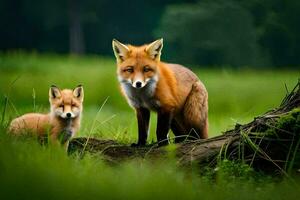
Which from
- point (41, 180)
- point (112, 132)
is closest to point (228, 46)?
point (112, 132)

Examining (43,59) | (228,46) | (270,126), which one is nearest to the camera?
(270,126)

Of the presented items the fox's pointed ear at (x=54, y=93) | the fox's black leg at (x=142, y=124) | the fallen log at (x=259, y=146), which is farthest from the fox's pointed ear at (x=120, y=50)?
the fallen log at (x=259, y=146)

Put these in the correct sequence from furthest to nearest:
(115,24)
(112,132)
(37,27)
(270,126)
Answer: (115,24) → (37,27) → (112,132) → (270,126)

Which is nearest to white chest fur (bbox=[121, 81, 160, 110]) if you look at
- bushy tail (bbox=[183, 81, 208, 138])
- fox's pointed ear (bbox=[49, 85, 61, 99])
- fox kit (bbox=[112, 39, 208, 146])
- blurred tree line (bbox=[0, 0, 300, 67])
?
fox kit (bbox=[112, 39, 208, 146])

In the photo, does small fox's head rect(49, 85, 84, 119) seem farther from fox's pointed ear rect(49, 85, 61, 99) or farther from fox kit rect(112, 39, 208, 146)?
fox kit rect(112, 39, 208, 146)

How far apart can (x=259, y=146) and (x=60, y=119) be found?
1671mm

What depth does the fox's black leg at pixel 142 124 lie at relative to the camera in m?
6.46

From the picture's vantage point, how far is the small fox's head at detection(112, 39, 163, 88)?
6.36 meters

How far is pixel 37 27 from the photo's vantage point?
35.3 metres

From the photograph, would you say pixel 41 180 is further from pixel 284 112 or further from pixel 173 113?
pixel 173 113

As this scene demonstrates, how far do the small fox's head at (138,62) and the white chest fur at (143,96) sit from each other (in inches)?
2.3

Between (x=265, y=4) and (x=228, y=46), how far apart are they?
160 inches

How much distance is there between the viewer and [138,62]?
639 centimetres

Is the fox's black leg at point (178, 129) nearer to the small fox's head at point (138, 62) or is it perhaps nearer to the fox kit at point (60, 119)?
the small fox's head at point (138, 62)
